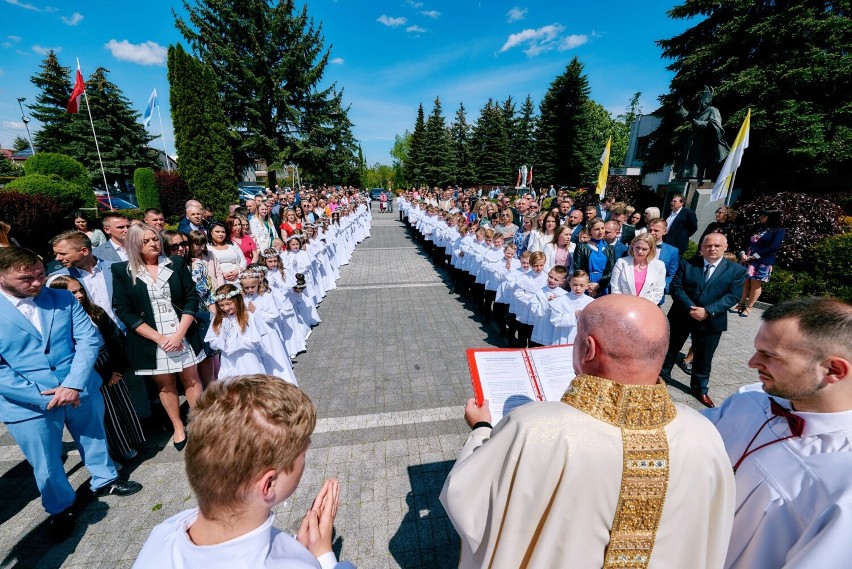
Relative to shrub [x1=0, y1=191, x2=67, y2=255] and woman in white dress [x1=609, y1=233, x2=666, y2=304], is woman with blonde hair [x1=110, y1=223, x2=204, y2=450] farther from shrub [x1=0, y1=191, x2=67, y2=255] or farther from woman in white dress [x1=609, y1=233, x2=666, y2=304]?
shrub [x1=0, y1=191, x2=67, y2=255]

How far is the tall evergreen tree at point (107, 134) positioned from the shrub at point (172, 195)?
1722cm

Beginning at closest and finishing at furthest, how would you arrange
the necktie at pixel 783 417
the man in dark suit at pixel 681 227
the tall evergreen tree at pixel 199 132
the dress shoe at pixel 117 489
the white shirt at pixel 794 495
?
the white shirt at pixel 794 495 → the necktie at pixel 783 417 → the dress shoe at pixel 117 489 → the man in dark suit at pixel 681 227 → the tall evergreen tree at pixel 199 132

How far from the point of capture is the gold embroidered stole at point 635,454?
131 centimetres

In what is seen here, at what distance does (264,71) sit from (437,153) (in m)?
22.7

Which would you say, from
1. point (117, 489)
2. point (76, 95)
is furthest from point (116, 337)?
point (76, 95)

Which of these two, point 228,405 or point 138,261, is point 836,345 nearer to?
point 228,405

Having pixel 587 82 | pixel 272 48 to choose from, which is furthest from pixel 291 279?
pixel 587 82

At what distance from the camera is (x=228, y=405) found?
1.20 meters

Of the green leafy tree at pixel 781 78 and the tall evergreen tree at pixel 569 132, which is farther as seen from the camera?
the tall evergreen tree at pixel 569 132

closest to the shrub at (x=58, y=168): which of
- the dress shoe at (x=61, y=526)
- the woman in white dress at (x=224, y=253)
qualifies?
the woman in white dress at (x=224, y=253)

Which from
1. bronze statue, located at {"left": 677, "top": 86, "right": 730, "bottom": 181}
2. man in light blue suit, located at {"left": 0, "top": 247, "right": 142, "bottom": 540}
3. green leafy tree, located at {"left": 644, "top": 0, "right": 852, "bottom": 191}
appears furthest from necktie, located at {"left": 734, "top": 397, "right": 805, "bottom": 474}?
green leafy tree, located at {"left": 644, "top": 0, "right": 852, "bottom": 191}

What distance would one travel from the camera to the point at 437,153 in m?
46.8

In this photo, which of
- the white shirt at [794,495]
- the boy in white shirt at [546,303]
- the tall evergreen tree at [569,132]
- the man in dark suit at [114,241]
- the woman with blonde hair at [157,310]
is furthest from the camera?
the tall evergreen tree at [569,132]

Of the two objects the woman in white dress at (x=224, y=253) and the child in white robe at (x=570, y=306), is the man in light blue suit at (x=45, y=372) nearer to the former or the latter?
the woman in white dress at (x=224, y=253)
